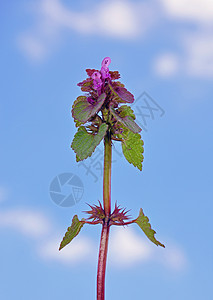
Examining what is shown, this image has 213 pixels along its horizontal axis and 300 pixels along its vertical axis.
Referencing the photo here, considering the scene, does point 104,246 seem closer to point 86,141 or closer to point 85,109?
point 86,141

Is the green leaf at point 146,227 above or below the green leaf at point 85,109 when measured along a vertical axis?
below

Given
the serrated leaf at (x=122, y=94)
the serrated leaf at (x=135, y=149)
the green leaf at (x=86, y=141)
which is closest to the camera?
the green leaf at (x=86, y=141)

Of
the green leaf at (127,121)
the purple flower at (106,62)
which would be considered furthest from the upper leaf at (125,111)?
the purple flower at (106,62)

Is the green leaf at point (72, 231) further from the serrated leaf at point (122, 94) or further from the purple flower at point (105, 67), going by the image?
the purple flower at point (105, 67)

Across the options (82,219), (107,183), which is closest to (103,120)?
(107,183)

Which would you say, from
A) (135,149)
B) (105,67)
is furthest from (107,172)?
(105,67)

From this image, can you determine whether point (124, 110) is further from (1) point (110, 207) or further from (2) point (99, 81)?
(1) point (110, 207)
